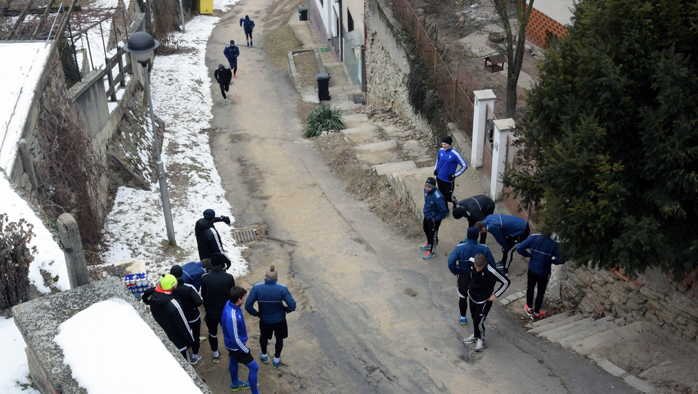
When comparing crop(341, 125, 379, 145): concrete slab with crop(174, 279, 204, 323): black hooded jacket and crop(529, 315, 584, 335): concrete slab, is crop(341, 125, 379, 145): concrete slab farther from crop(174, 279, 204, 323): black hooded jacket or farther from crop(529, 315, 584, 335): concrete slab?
crop(174, 279, 204, 323): black hooded jacket

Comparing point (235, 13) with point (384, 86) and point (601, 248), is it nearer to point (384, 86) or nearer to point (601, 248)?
point (384, 86)

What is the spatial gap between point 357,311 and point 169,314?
3.07 m

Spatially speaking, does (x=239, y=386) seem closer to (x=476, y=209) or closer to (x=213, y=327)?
(x=213, y=327)

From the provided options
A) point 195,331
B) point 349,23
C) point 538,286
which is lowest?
point 195,331

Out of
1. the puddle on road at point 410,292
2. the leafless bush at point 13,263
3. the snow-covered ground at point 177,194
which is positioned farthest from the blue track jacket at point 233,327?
the snow-covered ground at point 177,194

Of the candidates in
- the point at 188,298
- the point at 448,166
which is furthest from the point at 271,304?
the point at 448,166

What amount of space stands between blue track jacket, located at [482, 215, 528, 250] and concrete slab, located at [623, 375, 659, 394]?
276cm

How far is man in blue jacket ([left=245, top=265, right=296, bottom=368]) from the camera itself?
282 inches

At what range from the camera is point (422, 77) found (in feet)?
49.1

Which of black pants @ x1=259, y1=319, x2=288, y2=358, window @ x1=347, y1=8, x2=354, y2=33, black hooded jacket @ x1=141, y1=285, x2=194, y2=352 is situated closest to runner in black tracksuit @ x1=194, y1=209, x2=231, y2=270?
black pants @ x1=259, y1=319, x2=288, y2=358

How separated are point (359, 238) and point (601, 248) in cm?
568

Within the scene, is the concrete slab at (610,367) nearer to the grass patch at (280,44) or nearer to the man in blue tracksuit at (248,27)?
the grass patch at (280,44)

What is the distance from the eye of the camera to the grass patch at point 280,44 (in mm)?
24164

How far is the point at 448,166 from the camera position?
1051 centimetres
